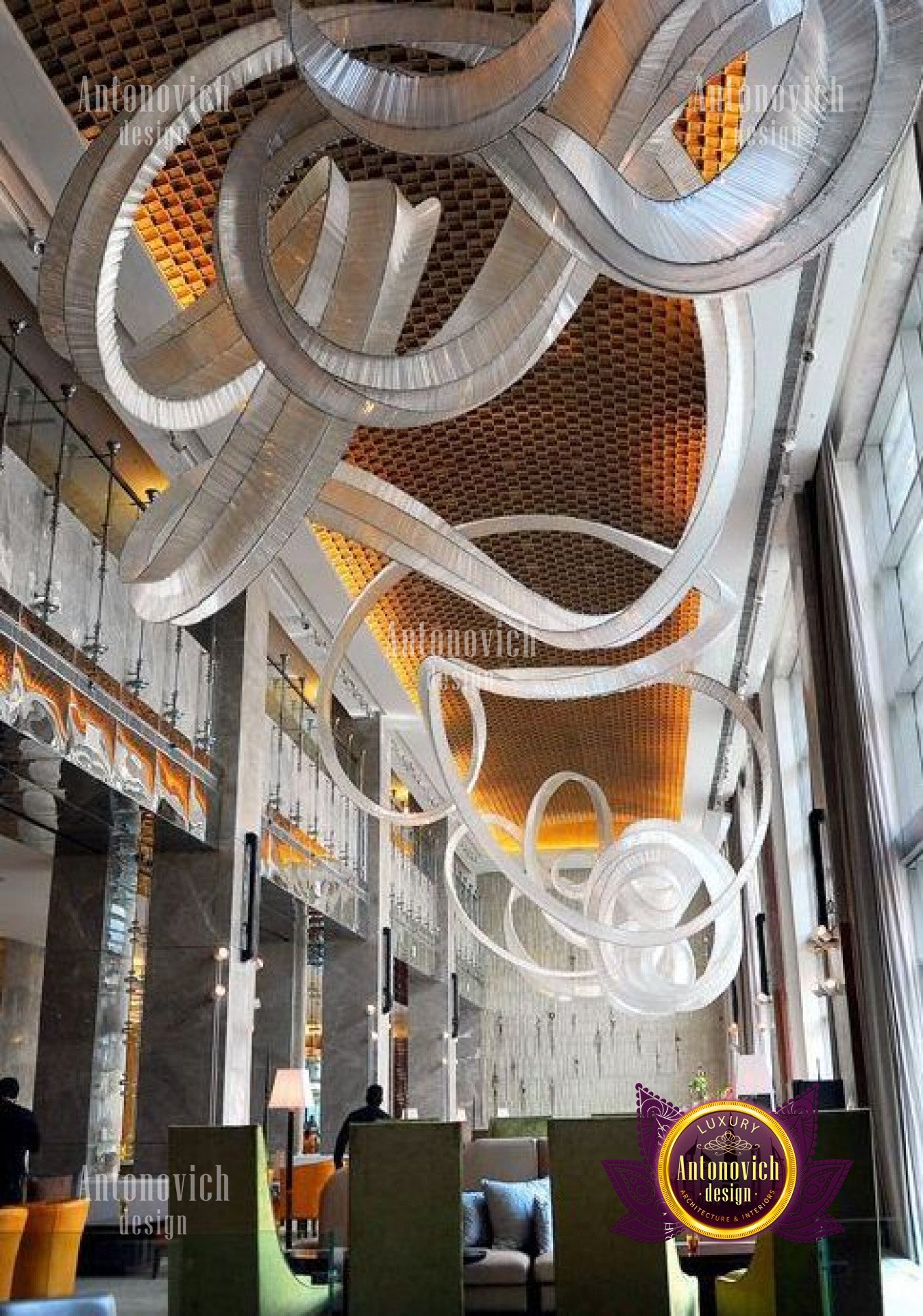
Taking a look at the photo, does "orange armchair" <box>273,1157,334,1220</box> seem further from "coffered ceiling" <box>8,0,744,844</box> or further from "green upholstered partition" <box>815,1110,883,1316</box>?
"green upholstered partition" <box>815,1110,883,1316</box>

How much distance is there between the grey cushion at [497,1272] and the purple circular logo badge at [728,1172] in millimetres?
3375

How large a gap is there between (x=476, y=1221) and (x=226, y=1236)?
7.57 ft

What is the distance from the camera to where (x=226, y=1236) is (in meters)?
5.39

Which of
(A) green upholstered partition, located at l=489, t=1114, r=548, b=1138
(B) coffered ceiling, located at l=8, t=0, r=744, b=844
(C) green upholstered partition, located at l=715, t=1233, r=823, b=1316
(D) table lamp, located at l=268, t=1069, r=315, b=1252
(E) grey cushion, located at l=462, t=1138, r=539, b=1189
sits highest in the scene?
(B) coffered ceiling, located at l=8, t=0, r=744, b=844

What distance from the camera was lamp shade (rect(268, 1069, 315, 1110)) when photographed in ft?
32.0

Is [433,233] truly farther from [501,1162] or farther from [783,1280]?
[501,1162]

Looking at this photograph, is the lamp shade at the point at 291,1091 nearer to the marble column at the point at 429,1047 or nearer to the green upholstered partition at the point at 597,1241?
the green upholstered partition at the point at 597,1241

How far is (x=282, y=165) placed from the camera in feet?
10.1

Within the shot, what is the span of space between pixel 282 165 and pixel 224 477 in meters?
0.78

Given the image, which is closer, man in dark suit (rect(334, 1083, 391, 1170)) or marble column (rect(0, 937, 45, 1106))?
man in dark suit (rect(334, 1083, 391, 1170))

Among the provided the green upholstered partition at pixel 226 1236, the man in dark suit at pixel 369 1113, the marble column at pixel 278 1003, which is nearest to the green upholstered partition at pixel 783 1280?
the green upholstered partition at pixel 226 1236

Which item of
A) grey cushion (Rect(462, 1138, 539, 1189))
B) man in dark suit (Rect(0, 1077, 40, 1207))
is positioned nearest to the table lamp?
grey cushion (Rect(462, 1138, 539, 1189))

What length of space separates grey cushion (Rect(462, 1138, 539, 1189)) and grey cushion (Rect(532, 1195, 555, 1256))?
1153 mm

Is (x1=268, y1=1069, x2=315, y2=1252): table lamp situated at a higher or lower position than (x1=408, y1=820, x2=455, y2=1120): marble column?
lower
